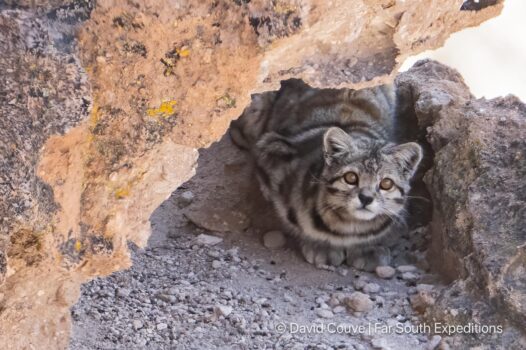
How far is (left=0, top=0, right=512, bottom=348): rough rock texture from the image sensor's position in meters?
2.05

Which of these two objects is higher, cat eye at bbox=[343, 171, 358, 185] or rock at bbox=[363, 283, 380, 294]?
cat eye at bbox=[343, 171, 358, 185]

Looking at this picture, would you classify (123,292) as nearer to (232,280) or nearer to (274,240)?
(232,280)

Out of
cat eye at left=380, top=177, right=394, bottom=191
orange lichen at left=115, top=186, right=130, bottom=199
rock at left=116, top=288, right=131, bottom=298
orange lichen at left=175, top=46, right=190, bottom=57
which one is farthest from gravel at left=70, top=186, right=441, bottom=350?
orange lichen at left=175, top=46, right=190, bottom=57

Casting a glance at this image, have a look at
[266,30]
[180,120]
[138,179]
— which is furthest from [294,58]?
[138,179]

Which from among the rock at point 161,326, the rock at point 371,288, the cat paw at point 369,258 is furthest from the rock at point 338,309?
the rock at point 161,326

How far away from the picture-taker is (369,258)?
13.5 ft

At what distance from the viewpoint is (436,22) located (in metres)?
2.93

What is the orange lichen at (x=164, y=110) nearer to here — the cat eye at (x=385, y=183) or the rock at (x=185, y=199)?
the cat eye at (x=385, y=183)

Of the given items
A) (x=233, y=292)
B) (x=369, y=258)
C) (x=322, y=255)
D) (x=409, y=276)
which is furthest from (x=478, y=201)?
(x=233, y=292)

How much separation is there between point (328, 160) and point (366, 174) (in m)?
0.24

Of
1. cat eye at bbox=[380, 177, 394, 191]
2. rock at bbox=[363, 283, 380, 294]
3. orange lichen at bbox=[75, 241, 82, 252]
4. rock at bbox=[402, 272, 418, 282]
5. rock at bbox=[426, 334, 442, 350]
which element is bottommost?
rock at bbox=[426, 334, 442, 350]

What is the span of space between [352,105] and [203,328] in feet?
6.71

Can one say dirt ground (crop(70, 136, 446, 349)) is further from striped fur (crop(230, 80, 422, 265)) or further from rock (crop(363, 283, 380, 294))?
striped fur (crop(230, 80, 422, 265))

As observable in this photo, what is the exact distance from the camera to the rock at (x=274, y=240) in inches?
168
